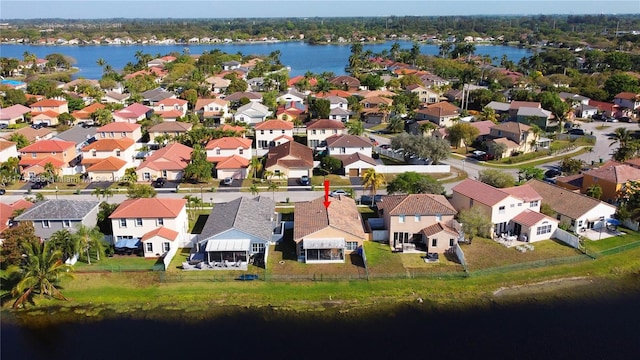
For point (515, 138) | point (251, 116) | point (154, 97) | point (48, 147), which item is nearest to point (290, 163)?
point (251, 116)

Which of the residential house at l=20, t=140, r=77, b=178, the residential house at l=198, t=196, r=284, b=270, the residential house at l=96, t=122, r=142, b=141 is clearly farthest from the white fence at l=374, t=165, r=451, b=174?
the residential house at l=20, t=140, r=77, b=178

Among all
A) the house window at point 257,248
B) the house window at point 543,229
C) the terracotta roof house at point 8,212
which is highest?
the terracotta roof house at point 8,212

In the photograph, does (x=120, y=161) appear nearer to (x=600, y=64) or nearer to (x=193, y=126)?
(x=193, y=126)

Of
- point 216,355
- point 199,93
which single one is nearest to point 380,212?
point 216,355

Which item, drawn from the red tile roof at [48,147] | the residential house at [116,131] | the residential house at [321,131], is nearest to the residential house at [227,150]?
the residential house at [321,131]

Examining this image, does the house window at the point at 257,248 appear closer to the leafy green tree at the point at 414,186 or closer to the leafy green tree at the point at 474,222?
the leafy green tree at the point at 414,186

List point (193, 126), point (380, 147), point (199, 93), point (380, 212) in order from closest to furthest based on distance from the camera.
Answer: point (380, 212), point (380, 147), point (193, 126), point (199, 93)
